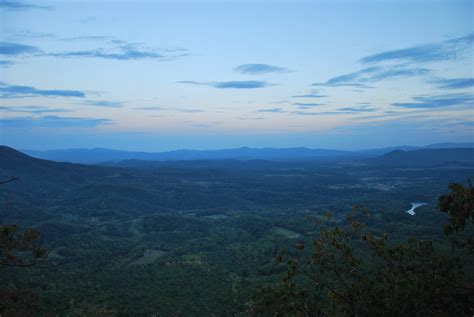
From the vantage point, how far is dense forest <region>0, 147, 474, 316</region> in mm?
11891

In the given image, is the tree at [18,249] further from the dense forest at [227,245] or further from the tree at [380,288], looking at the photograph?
the tree at [380,288]

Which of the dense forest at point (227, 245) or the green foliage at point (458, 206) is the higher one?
the green foliage at point (458, 206)

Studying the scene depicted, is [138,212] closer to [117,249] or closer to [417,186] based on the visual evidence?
[117,249]

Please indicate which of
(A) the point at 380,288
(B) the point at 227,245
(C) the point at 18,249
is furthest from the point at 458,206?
(B) the point at 227,245

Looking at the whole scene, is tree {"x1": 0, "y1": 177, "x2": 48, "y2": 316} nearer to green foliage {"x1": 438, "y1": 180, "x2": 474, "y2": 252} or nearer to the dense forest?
the dense forest

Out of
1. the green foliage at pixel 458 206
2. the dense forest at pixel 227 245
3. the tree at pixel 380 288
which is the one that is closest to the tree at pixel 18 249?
the dense forest at pixel 227 245

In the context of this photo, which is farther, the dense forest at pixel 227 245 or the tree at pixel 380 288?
the dense forest at pixel 227 245

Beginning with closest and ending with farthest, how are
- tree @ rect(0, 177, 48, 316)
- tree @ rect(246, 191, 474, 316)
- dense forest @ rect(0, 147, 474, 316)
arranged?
tree @ rect(246, 191, 474, 316) → dense forest @ rect(0, 147, 474, 316) → tree @ rect(0, 177, 48, 316)

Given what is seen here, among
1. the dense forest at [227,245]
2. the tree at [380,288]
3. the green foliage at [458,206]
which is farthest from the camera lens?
the dense forest at [227,245]

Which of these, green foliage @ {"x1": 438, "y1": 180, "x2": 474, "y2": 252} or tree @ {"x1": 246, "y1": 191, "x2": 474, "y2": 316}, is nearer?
green foliage @ {"x1": 438, "y1": 180, "x2": 474, "y2": 252}

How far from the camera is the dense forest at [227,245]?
11891mm

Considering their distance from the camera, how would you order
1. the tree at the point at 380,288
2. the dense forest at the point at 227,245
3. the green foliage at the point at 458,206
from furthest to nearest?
1. the dense forest at the point at 227,245
2. the tree at the point at 380,288
3. the green foliage at the point at 458,206

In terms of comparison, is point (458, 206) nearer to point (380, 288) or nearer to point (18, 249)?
point (380, 288)

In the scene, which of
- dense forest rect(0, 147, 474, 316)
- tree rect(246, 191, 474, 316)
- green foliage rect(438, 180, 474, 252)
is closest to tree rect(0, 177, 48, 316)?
dense forest rect(0, 147, 474, 316)
